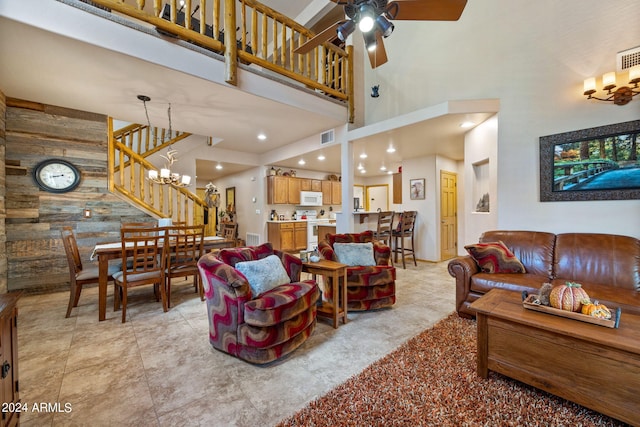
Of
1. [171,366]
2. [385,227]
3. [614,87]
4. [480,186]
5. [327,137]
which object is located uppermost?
[327,137]

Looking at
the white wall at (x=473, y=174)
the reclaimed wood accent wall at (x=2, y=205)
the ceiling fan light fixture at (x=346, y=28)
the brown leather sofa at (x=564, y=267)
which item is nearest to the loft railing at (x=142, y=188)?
the reclaimed wood accent wall at (x=2, y=205)

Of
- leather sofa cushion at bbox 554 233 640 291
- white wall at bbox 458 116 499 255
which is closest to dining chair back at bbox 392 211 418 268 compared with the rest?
white wall at bbox 458 116 499 255

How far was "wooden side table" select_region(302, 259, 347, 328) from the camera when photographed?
2.56 meters

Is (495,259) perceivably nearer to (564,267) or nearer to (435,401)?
(564,267)

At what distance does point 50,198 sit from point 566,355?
599 centimetres

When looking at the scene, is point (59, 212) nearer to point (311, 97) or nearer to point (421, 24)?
point (311, 97)

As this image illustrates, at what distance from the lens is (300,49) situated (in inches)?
110

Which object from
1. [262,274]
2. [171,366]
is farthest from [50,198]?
[262,274]

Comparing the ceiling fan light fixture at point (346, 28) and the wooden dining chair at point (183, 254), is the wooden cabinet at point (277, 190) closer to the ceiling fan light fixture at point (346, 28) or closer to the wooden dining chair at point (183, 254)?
the wooden dining chair at point (183, 254)

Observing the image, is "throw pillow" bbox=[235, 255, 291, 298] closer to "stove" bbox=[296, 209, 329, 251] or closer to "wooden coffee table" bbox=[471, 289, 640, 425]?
"wooden coffee table" bbox=[471, 289, 640, 425]

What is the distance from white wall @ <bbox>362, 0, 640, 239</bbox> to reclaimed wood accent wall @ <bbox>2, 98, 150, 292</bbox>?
5224mm

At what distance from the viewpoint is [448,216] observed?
5906 millimetres

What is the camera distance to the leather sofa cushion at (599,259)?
8.03 feet

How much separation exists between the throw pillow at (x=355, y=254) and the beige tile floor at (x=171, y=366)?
0.58 meters
